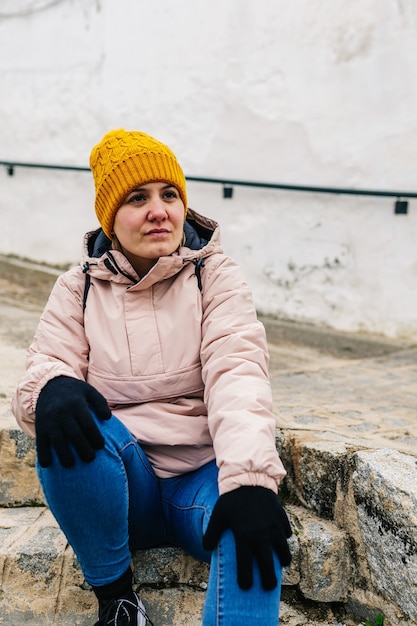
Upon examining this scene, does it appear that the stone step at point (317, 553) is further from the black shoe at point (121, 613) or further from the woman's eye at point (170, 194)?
the woman's eye at point (170, 194)

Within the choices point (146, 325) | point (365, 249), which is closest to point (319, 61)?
point (365, 249)

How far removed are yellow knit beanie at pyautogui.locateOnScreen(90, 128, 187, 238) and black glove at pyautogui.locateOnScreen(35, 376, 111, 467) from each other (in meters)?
0.55

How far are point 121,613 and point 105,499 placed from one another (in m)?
0.32

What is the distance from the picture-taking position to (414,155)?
381 centimetres

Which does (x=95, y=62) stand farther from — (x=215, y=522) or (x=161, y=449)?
(x=215, y=522)

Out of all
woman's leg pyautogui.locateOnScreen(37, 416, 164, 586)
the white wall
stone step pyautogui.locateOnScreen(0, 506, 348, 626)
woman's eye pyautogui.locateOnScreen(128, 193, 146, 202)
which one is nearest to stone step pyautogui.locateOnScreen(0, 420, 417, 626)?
stone step pyautogui.locateOnScreen(0, 506, 348, 626)

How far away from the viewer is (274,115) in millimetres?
4160

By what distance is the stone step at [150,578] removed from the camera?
5.34 feet

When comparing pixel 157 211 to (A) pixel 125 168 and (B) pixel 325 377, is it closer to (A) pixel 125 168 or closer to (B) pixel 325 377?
(A) pixel 125 168

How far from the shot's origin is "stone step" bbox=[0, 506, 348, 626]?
163 cm

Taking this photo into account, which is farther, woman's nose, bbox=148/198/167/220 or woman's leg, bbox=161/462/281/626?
woman's nose, bbox=148/198/167/220

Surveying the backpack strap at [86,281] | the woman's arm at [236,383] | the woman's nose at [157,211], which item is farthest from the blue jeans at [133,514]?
the woman's nose at [157,211]

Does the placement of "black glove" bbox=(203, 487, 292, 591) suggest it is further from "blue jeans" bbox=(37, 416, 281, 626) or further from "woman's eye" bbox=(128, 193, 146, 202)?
"woman's eye" bbox=(128, 193, 146, 202)

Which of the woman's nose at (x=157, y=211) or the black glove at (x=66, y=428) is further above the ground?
the woman's nose at (x=157, y=211)
